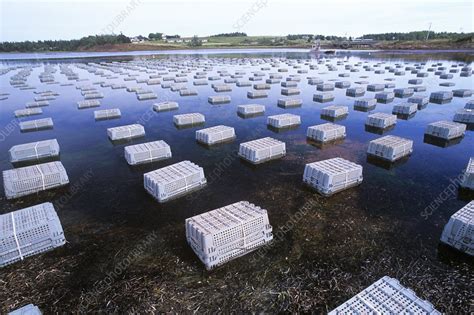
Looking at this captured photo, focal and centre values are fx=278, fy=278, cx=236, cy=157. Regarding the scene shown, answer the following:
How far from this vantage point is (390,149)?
1438 cm

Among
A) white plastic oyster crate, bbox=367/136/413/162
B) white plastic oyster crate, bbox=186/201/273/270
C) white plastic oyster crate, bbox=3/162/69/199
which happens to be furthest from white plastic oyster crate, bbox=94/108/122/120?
white plastic oyster crate, bbox=367/136/413/162

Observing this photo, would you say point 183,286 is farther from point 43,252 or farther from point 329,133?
point 329,133

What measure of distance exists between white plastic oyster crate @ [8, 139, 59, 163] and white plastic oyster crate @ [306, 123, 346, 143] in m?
15.3

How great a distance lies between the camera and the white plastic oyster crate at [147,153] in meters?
14.4

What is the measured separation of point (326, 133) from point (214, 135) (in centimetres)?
692

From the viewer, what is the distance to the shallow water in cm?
715

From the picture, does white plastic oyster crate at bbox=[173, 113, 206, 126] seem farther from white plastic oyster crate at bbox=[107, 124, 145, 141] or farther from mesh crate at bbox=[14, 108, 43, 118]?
mesh crate at bbox=[14, 108, 43, 118]

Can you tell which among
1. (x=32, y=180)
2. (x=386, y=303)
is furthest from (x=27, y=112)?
(x=386, y=303)

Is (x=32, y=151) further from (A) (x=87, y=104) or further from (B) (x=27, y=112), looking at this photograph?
(A) (x=87, y=104)

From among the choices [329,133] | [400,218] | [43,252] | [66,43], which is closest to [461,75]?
[329,133]

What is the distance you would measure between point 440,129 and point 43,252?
21737mm

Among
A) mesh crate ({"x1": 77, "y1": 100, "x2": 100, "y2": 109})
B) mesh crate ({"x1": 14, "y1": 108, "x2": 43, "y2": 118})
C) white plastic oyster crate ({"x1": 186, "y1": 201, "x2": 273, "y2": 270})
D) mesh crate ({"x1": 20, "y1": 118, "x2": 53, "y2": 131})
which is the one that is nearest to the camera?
white plastic oyster crate ({"x1": 186, "y1": 201, "x2": 273, "y2": 270})

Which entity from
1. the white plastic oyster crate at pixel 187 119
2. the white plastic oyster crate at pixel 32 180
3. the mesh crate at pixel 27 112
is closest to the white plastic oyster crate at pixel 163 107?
the white plastic oyster crate at pixel 187 119

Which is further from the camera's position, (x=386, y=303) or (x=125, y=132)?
(x=125, y=132)
